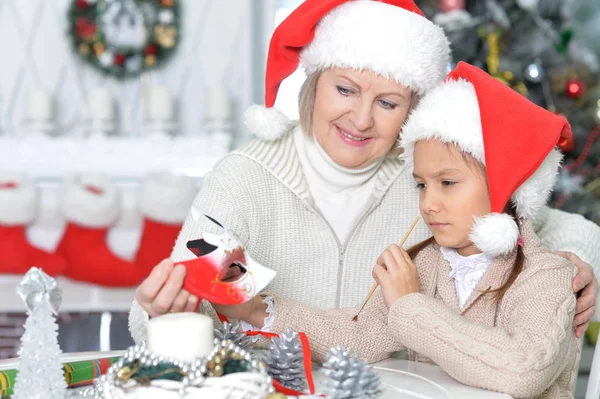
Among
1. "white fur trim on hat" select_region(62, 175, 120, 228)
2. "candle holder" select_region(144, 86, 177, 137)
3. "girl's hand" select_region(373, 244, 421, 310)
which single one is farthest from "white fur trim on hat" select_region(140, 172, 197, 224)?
"girl's hand" select_region(373, 244, 421, 310)

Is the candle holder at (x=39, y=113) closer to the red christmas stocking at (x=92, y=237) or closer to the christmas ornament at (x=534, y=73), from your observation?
the red christmas stocking at (x=92, y=237)

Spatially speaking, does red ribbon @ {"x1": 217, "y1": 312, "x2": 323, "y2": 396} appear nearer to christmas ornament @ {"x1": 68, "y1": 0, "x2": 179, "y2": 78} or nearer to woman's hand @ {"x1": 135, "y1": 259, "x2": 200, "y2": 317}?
woman's hand @ {"x1": 135, "y1": 259, "x2": 200, "y2": 317}

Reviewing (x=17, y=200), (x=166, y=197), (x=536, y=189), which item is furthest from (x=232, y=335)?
(x=17, y=200)

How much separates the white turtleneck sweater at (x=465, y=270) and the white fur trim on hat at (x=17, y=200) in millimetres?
2184

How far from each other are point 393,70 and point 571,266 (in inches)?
22.2

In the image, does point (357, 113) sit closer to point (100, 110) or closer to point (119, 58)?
point (100, 110)

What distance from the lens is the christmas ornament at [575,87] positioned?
3203 millimetres

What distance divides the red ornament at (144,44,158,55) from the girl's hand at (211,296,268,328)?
2434 millimetres

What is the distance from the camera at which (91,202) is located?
3.08 metres

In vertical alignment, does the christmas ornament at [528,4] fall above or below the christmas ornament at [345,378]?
above

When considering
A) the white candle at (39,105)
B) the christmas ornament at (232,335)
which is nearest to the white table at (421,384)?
the christmas ornament at (232,335)

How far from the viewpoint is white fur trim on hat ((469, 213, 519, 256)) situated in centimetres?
126

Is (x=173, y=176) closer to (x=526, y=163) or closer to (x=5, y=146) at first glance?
(x=5, y=146)

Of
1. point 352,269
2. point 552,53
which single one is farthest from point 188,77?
point 352,269
